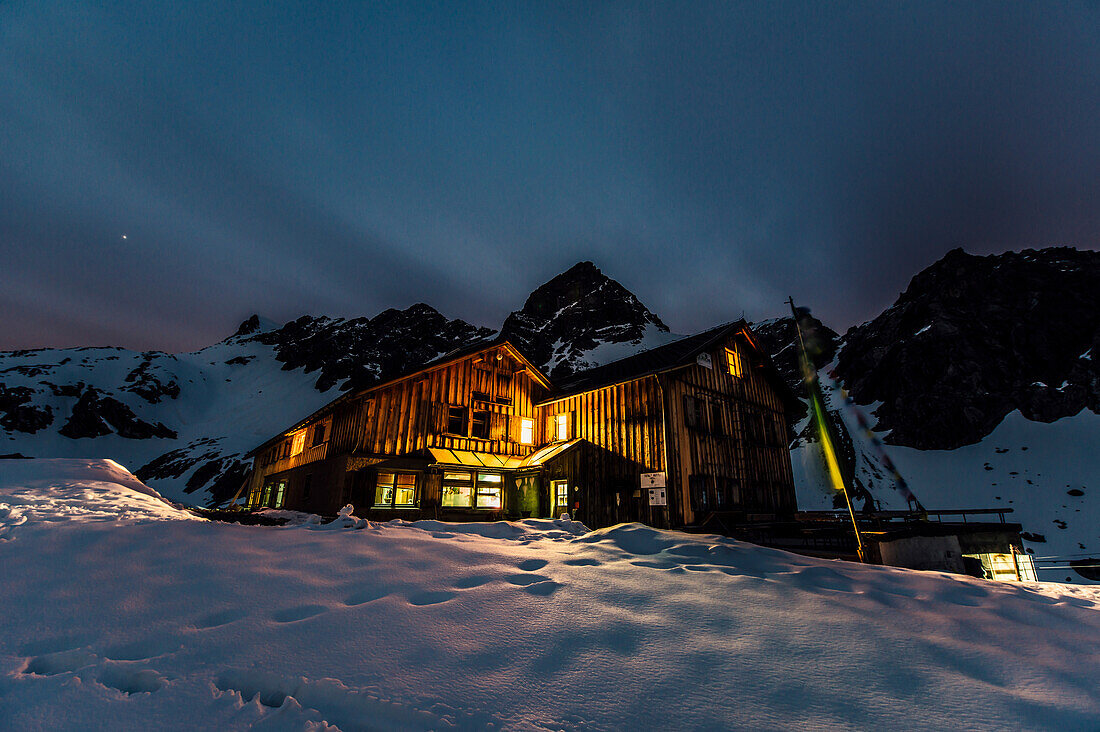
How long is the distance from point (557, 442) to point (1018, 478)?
1967 inches

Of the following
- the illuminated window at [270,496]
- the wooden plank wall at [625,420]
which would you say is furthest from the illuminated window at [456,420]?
the illuminated window at [270,496]

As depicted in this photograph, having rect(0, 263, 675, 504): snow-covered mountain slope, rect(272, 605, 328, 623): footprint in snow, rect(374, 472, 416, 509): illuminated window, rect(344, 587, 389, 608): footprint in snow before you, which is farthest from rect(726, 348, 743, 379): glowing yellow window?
rect(0, 263, 675, 504): snow-covered mountain slope

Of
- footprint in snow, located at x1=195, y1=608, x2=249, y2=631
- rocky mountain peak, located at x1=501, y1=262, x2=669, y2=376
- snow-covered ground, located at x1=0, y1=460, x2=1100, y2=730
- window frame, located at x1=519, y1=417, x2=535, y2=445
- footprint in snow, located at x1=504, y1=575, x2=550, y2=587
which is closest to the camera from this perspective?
snow-covered ground, located at x1=0, y1=460, x2=1100, y2=730

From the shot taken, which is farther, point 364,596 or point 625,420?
point 625,420

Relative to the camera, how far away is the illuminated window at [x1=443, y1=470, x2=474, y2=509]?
55.5 ft

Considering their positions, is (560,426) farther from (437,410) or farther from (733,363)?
(733,363)

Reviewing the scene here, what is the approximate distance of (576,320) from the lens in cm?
11475

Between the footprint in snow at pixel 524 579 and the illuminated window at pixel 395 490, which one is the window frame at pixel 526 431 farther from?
the footprint in snow at pixel 524 579

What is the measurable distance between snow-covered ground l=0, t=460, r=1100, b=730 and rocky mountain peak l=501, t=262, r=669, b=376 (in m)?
90.3

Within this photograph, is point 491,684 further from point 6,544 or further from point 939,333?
point 939,333

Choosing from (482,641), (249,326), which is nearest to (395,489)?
(482,641)

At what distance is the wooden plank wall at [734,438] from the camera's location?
52.7ft

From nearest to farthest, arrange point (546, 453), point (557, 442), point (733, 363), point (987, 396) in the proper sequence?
point (546, 453)
point (557, 442)
point (733, 363)
point (987, 396)

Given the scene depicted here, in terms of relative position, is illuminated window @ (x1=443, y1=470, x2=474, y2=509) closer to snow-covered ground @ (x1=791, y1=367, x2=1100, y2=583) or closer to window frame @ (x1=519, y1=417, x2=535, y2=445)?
window frame @ (x1=519, y1=417, x2=535, y2=445)
